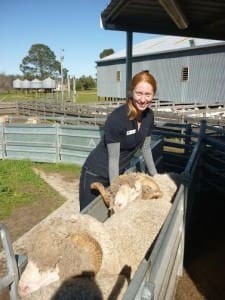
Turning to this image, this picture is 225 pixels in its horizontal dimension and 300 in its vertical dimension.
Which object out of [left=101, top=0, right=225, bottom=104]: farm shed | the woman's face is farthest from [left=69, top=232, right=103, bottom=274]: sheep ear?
[left=101, top=0, right=225, bottom=104]: farm shed

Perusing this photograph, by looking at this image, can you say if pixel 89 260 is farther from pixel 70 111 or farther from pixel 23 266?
pixel 70 111

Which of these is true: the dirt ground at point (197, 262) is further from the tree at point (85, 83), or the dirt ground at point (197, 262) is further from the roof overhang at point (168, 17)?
the tree at point (85, 83)

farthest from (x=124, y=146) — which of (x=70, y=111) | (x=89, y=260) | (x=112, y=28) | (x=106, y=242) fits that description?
(x=70, y=111)

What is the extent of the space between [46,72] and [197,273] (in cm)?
12817

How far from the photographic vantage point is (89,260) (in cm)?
225

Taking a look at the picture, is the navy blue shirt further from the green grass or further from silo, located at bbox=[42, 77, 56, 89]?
silo, located at bbox=[42, 77, 56, 89]

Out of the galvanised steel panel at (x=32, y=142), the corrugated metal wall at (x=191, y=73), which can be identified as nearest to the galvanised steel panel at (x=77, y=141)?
the galvanised steel panel at (x=32, y=142)

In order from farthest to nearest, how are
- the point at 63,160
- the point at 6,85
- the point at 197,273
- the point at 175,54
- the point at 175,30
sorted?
the point at 6,85, the point at 175,54, the point at 63,160, the point at 175,30, the point at 197,273

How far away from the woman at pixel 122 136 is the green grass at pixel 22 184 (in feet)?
11.7

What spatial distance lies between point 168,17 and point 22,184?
16.4 ft

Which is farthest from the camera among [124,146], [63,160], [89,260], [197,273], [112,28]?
[63,160]

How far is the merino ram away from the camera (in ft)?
7.09

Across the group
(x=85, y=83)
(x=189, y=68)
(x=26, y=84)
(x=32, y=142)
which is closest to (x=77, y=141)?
(x=32, y=142)

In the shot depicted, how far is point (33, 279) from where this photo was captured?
7.01 ft
